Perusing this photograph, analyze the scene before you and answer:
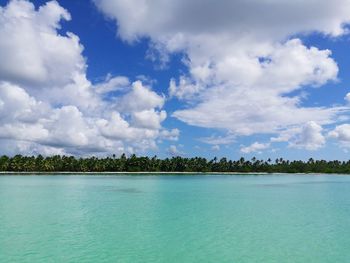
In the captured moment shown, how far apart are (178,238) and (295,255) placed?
247 inches

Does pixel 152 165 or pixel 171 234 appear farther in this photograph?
pixel 152 165

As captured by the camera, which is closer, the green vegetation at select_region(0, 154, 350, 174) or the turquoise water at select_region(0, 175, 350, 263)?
the turquoise water at select_region(0, 175, 350, 263)

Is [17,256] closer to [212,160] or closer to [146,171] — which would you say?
[146,171]

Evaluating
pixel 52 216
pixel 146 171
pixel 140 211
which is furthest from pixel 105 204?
pixel 146 171

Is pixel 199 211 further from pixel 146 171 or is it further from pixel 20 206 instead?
pixel 146 171

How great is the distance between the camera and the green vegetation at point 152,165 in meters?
138

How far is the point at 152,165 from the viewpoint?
516 feet

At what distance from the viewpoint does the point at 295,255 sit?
55.8 ft

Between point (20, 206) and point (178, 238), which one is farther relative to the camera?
point (20, 206)

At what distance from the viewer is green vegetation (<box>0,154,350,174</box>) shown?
13812 cm

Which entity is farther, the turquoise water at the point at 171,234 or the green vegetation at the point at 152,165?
the green vegetation at the point at 152,165

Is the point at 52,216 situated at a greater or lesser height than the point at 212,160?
lesser

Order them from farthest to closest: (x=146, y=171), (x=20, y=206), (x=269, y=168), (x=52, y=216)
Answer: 1. (x=269, y=168)
2. (x=146, y=171)
3. (x=20, y=206)
4. (x=52, y=216)

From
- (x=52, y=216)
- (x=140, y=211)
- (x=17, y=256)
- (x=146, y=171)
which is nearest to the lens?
(x=17, y=256)
